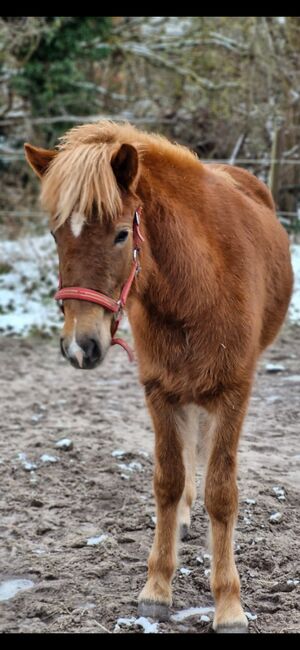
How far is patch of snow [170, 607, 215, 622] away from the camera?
2770 millimetres

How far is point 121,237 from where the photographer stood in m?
2.39

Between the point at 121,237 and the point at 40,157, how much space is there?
45 centimetres

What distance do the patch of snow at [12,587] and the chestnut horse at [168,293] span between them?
50cm

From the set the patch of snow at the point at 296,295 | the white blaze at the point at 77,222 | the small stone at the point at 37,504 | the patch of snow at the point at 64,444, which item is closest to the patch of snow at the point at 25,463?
the patch of snow at the point at 64,444

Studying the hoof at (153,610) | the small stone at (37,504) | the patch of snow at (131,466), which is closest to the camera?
the hoof at (153,610)

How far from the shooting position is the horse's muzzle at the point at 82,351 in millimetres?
2244

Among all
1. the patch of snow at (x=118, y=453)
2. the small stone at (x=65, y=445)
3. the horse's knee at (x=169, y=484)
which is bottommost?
the small stone at (x=65, y=445)

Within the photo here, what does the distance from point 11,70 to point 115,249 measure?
9117mm

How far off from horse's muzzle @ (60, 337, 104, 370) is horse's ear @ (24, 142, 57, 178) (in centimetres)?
66

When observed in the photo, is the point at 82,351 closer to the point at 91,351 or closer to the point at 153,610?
the point at 91,351

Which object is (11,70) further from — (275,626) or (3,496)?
(275,626)

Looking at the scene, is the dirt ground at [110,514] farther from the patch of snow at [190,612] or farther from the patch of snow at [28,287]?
the patch of snow at [28,287]

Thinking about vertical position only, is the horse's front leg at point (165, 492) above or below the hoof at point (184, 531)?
above

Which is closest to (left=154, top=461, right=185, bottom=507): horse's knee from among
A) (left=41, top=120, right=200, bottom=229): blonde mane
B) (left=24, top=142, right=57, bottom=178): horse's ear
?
(left=41, top=120, right=200, bottom=229): blonde mane
